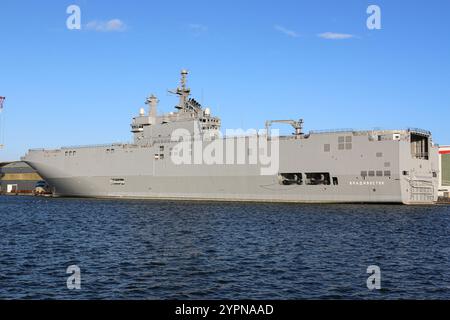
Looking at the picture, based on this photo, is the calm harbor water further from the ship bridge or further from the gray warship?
the ship bridge

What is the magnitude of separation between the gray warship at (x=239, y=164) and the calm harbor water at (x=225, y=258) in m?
13.0

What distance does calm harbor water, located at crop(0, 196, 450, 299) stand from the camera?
39.9ft

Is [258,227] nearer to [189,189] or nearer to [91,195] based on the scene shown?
[189,189]

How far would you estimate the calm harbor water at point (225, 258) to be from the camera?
1215 cm

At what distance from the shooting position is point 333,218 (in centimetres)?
3039

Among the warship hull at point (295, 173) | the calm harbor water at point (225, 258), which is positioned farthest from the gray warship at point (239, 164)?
the calm harbor water at point (225, 258)

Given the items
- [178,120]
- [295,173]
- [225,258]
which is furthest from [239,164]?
[225,258]

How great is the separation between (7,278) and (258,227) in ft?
48.4

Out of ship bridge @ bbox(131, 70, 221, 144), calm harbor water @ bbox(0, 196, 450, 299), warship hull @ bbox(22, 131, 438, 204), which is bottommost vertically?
calm harbor water @ bbox(0, 196, 450, 299)

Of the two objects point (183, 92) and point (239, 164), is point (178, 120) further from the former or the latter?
point (239, 164)

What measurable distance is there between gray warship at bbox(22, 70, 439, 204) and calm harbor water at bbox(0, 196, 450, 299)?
510 inches

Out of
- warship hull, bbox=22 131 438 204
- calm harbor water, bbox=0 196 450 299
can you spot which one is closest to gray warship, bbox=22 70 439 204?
warship hull, bbox=22 131 438 204

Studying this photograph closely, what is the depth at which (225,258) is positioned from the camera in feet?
54.3

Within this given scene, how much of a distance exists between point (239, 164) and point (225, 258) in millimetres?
30116
